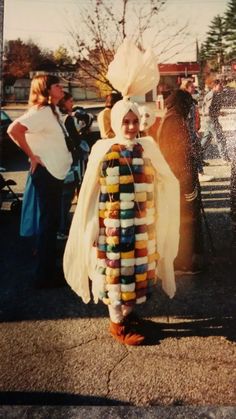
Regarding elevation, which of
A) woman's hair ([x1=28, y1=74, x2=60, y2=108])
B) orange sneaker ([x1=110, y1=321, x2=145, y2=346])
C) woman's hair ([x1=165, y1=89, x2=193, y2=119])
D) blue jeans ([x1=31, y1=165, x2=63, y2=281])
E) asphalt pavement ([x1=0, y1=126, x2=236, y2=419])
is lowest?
asphalt pavement ([x1=0, y1=126, x2=236, y2=419])

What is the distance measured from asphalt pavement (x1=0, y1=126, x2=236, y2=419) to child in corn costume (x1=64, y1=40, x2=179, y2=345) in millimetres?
209

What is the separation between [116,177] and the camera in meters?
2.36

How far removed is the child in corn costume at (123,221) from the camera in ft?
7.77

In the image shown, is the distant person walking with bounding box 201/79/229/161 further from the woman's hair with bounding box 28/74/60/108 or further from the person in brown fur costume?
the woman's hair with bounding box 28/74/60/108

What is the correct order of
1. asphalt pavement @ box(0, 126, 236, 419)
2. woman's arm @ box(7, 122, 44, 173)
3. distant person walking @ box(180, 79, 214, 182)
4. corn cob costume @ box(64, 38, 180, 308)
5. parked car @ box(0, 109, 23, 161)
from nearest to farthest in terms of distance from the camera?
asphalt pavement @ box(0, 126, 236, 419) < corn cob costume @ box(64, 38, 180, 308) < woman's arm @ box(7, 122, 44, 173) < distant person walking @ box(180, 79, 214, 182) < parked car @ box(0, 109, 23, 161)

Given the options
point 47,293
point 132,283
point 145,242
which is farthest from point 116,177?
point 47,293

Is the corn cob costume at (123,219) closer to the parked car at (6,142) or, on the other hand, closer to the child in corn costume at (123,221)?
the child in corn costume at (123,221)

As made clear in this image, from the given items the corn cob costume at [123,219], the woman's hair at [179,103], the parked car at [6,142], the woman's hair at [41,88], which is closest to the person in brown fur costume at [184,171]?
the woman's hair at [179,103]

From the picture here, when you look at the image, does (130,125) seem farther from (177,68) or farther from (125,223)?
(177,68)

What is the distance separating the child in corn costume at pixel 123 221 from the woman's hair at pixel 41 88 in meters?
0.81

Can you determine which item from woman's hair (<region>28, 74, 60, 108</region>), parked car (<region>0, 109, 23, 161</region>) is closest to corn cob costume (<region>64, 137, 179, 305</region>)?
woman's hair (<region>28, 74, 60, 108</region>)

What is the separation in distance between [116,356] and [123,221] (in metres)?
0.77

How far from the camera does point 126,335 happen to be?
2.56 meters

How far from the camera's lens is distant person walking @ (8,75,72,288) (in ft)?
9.79
